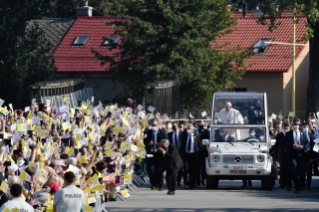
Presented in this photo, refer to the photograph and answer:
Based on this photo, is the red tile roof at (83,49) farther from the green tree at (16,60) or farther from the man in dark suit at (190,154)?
the man in dark suit at (190,154)

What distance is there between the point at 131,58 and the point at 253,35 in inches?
622

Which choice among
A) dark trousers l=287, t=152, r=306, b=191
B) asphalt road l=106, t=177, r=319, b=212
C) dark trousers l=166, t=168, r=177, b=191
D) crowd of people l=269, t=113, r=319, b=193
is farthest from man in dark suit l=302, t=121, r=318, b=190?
dark trousers l=166, t=168, r=177, b=191

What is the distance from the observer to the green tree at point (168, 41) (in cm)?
3359

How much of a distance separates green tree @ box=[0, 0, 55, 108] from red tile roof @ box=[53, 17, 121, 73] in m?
15.3

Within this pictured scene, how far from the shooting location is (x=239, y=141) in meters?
19.7

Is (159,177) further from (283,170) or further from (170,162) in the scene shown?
(283,170)

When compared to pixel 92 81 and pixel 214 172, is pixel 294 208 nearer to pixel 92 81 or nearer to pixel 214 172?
pixel 214 172

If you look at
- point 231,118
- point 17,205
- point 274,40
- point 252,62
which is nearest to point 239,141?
point 231,118

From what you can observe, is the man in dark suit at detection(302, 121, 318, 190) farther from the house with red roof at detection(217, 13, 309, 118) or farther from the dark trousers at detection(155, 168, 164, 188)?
the house with red roof at detection(217, 13, 309, 118)

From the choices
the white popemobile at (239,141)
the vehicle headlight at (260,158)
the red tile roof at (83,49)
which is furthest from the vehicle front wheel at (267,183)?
the red tile roof at (83,49)

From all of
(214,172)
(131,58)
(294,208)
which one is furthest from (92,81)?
(294,208)

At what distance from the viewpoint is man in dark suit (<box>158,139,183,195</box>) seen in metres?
18.0

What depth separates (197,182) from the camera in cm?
2066

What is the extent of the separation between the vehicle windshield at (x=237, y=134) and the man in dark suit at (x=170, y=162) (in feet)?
5.67
